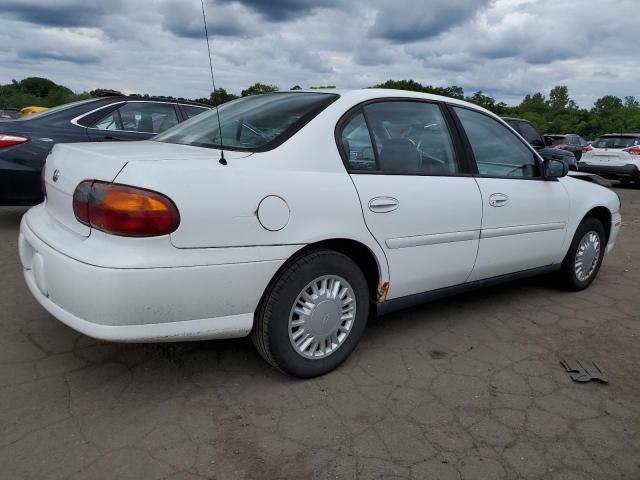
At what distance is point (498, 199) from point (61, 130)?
455 cm

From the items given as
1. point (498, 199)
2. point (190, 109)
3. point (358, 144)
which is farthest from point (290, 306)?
point (190, 109)

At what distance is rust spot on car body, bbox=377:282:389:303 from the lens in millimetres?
2912

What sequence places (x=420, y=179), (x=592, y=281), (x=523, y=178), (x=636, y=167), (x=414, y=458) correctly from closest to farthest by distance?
(x=414, y=458), (x=420, y=179), (x=523, y=178), (x=592, y=281), (x=636, y=167)

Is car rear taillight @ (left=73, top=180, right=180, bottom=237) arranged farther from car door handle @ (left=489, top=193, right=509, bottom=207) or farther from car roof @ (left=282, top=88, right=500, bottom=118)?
car door handle @ (left=489, top=193, right=509, bottom=207)

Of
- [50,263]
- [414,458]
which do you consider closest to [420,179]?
[414,458]

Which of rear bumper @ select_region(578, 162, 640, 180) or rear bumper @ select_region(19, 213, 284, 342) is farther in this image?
rear bumper @ select_region(578, 162, 640, 180)

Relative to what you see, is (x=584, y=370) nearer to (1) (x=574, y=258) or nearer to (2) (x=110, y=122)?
(1) (x=574, y=258)

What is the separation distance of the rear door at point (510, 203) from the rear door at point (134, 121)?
4.04 metres

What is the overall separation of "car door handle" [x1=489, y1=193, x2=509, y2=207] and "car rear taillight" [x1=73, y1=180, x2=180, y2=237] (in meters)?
2.08

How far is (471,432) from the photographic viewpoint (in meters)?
2.34

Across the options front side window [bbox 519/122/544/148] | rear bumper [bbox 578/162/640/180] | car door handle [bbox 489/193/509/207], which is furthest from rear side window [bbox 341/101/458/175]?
rear bumper [bbox 578/162/640/180]

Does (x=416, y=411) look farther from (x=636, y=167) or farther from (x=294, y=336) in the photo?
(x=636, y=167)

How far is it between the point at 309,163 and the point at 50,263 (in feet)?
4.13

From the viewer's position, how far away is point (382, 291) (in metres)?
2.93
